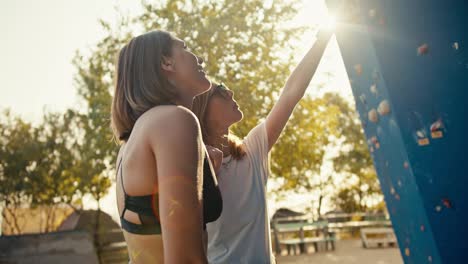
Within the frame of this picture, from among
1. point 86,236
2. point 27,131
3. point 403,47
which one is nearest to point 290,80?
point 403,47

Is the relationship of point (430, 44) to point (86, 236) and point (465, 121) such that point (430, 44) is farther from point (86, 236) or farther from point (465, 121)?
point (86, 236)

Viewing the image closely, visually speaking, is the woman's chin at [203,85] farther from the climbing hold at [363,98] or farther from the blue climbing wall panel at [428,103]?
the climbing hold at [363,98]

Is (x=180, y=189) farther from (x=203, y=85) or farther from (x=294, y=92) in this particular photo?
(x=294, y=92)

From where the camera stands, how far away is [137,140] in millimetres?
1507

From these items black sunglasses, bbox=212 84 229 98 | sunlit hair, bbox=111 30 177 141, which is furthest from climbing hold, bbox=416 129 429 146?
black sunglasses, bbox=212 84 229 98

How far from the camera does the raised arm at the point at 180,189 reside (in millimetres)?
1335

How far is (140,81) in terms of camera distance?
5.59 feet

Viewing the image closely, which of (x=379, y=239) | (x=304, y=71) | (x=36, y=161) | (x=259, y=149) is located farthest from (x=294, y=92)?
(x=36, y=161)

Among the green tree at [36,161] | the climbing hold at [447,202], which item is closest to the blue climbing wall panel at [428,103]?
the climbing hold at [447,202]

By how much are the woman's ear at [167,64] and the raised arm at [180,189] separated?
38 cm

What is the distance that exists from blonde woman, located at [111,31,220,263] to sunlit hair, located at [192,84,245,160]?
95cm

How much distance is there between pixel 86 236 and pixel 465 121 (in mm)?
12146

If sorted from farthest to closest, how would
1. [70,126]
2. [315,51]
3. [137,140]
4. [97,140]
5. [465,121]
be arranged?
[70,126], [97,140], [315,51], [465,121], [137,140]

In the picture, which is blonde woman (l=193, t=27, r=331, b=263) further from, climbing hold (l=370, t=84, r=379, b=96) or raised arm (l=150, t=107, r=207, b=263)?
raised arm (l=150, t=107, r=207, b=263)
